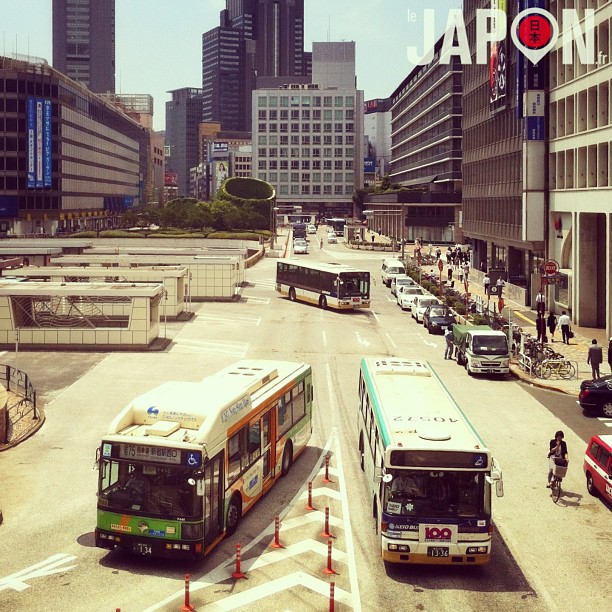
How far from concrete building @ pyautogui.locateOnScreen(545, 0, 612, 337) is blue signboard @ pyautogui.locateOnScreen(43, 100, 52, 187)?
336 ft

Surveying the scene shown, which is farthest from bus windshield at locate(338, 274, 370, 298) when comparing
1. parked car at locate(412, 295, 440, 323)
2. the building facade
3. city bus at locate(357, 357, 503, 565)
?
the building facade

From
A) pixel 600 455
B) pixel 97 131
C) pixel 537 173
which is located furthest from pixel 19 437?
pixel 97 131

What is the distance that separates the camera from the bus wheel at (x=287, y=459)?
2317cm

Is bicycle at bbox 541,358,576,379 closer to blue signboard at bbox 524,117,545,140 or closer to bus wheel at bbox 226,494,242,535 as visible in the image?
bus wheel at bbox 226,494,242,535

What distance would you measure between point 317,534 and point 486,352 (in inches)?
846

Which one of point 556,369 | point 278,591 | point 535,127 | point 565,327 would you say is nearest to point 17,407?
point 278,591

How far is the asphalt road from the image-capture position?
16.1 metres

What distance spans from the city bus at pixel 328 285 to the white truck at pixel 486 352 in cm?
2177

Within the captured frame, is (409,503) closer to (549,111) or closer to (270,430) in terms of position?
(270,430)

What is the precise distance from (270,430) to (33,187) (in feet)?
428

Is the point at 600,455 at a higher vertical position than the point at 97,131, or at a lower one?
lower

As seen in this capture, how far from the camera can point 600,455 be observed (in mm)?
21672

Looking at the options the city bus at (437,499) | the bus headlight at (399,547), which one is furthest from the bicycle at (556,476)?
the bus headlight at (399,547)

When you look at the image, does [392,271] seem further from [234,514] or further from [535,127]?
[234,514]
